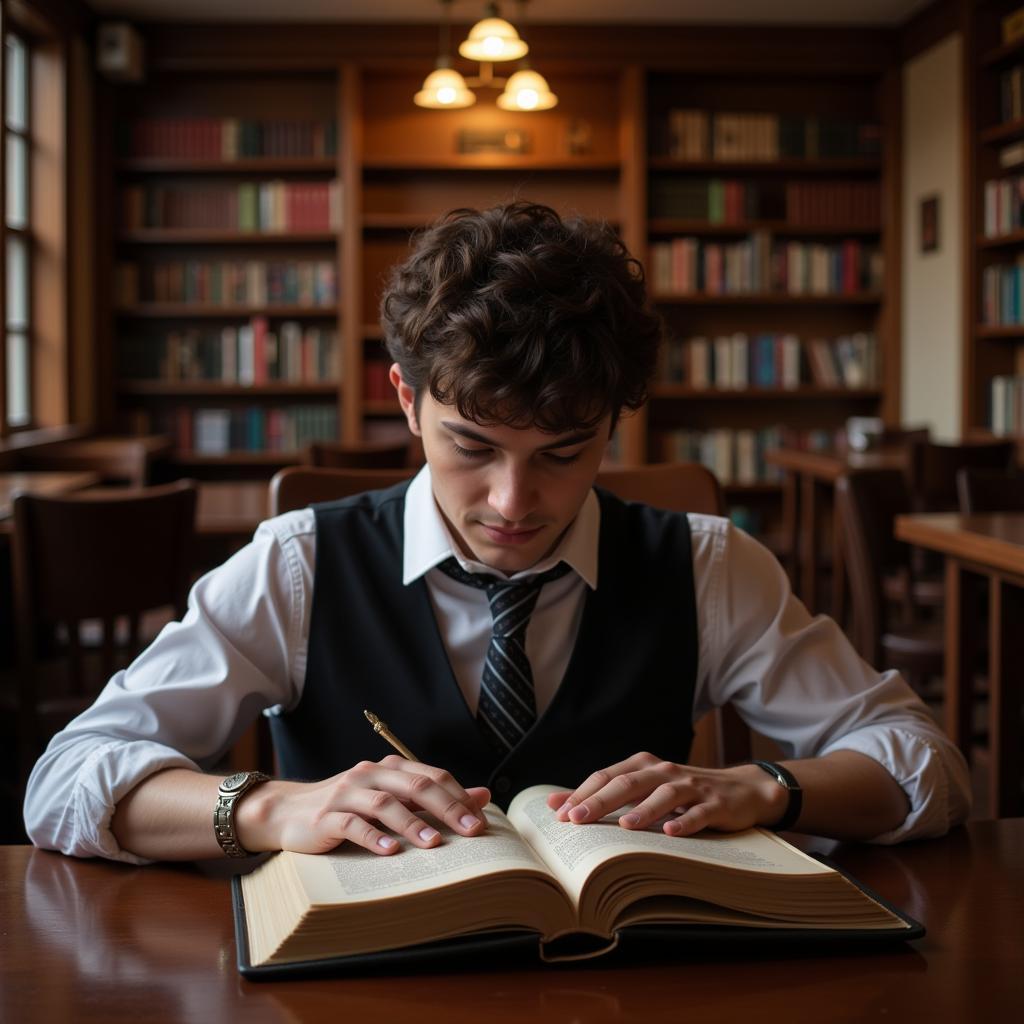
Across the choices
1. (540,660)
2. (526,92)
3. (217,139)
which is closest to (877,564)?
(540,660)

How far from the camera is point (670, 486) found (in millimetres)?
1667

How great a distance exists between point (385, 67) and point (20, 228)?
76.3 inches

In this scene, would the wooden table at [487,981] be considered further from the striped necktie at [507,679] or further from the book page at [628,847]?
the striped necktie at [507,679]

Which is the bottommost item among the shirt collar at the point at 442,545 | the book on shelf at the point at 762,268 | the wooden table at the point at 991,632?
the wooden table at the point at 991,632

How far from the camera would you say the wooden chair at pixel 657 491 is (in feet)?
5.20

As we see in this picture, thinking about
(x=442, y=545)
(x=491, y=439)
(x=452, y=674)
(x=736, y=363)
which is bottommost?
(x=452, y=674)

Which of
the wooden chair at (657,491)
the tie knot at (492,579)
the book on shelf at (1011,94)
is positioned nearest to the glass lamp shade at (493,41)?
the book on shelf at (1011,94)

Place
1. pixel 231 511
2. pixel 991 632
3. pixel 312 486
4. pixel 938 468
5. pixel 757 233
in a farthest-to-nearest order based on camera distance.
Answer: pixel 757 233
pixel 938 468
pixel 231 511
pixel 991 632
pixel 312 486

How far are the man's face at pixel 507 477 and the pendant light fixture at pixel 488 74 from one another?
3.78 meters

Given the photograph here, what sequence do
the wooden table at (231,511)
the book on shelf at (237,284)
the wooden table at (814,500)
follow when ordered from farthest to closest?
1. the book on shelf at (237,284)
2. the wooden table at (814,500)
3. the wooden table at (231,511)

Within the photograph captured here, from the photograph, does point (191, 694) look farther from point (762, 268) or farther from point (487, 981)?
point (762, 268)

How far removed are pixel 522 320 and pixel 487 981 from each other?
59cm

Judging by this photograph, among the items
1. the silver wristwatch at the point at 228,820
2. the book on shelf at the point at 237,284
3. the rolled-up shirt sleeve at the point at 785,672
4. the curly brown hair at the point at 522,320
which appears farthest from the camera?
the book on shelf at the point at 237,284

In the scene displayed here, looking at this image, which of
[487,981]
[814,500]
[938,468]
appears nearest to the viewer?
[487,981]
